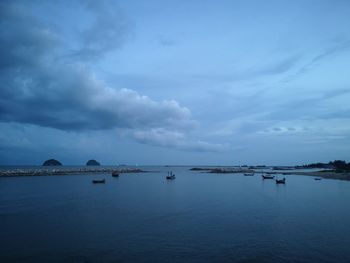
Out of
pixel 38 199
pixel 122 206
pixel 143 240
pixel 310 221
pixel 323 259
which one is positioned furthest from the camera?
pixel 38 199

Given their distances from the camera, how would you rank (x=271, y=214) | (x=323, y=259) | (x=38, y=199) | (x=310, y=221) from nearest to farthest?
(x=323, y=259) < (x=310, y=221) < (x=271, y=214) < (x=38, y=199)

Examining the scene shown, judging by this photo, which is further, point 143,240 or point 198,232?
point 198,232

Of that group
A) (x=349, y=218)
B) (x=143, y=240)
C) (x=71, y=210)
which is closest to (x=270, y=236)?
(x=143, y=240)

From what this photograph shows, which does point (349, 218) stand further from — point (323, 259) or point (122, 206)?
point (122, 206)

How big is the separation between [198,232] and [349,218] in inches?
672

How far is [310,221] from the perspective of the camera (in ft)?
92.4

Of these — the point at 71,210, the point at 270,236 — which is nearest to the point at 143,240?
the point at 270,236

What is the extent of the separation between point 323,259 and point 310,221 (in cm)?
1127

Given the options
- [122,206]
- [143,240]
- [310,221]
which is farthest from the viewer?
[122,206]

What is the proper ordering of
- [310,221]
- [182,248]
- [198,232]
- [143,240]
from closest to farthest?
1. [182,248]
2. [143,240]
3. [198,232]
4. [310,221]

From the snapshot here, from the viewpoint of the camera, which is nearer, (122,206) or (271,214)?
(271,214)

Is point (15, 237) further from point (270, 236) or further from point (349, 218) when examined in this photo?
point (349, 218)

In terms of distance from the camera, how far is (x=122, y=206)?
3616cm

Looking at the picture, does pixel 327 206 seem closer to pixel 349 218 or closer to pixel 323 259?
pixel 349 218
